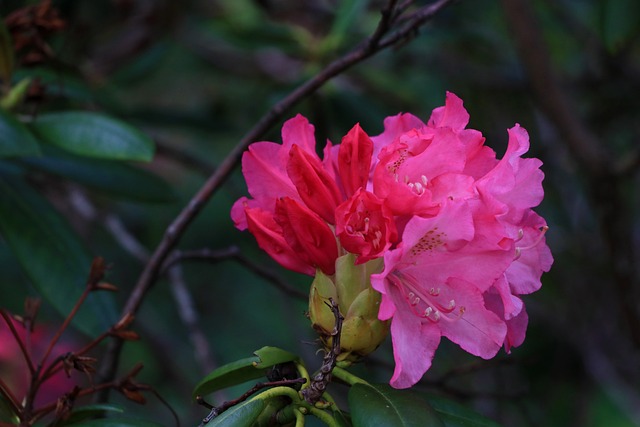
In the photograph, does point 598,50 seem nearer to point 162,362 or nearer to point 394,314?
point 162,362

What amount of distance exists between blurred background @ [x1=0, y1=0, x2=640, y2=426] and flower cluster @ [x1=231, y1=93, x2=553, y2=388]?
632 millimetres

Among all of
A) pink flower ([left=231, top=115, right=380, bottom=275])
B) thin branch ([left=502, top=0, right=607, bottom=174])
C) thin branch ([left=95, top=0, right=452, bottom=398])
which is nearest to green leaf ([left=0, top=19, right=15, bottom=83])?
thin branch ([left=95, top=0, right=452, bottom=398])

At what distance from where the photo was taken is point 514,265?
91 centimetres

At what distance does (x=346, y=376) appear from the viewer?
2.83 ft

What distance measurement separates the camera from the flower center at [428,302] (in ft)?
2.75

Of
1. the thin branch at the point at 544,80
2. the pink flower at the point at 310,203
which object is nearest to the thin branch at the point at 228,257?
the pink flower at the point at 310,203

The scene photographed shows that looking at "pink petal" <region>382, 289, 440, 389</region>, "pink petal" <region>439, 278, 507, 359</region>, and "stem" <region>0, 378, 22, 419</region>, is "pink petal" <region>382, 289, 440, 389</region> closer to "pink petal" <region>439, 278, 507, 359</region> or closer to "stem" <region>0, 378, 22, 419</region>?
"pink petal" <region>439, 278, 507, 359</region>

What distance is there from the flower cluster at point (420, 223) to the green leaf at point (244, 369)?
0.34ft

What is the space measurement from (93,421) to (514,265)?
1.67 ft

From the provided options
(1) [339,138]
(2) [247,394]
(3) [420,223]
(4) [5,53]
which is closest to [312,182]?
(3) [420,223]

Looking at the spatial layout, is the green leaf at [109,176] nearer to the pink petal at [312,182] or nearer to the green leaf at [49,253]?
the green leaf at [49,253]

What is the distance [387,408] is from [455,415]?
0.16 meters

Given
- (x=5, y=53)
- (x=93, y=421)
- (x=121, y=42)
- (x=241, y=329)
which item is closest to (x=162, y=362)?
(x=241, y=329)

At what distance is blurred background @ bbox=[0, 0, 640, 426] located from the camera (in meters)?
1.80
